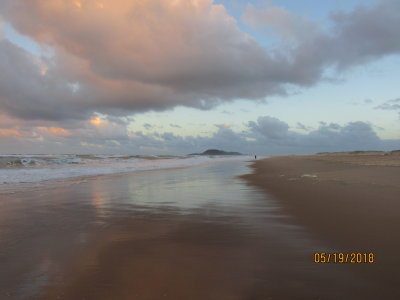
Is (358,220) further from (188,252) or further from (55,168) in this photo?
(55,168)

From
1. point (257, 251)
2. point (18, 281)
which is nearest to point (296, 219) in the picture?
point (257, 251)

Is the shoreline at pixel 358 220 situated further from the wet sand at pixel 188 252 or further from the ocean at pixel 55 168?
the ocean at pixel 55 168

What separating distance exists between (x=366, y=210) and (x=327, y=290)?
19.1ft

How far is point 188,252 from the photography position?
17.7 ft

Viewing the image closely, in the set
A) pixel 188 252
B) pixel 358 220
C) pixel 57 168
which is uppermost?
pixel 57 168
